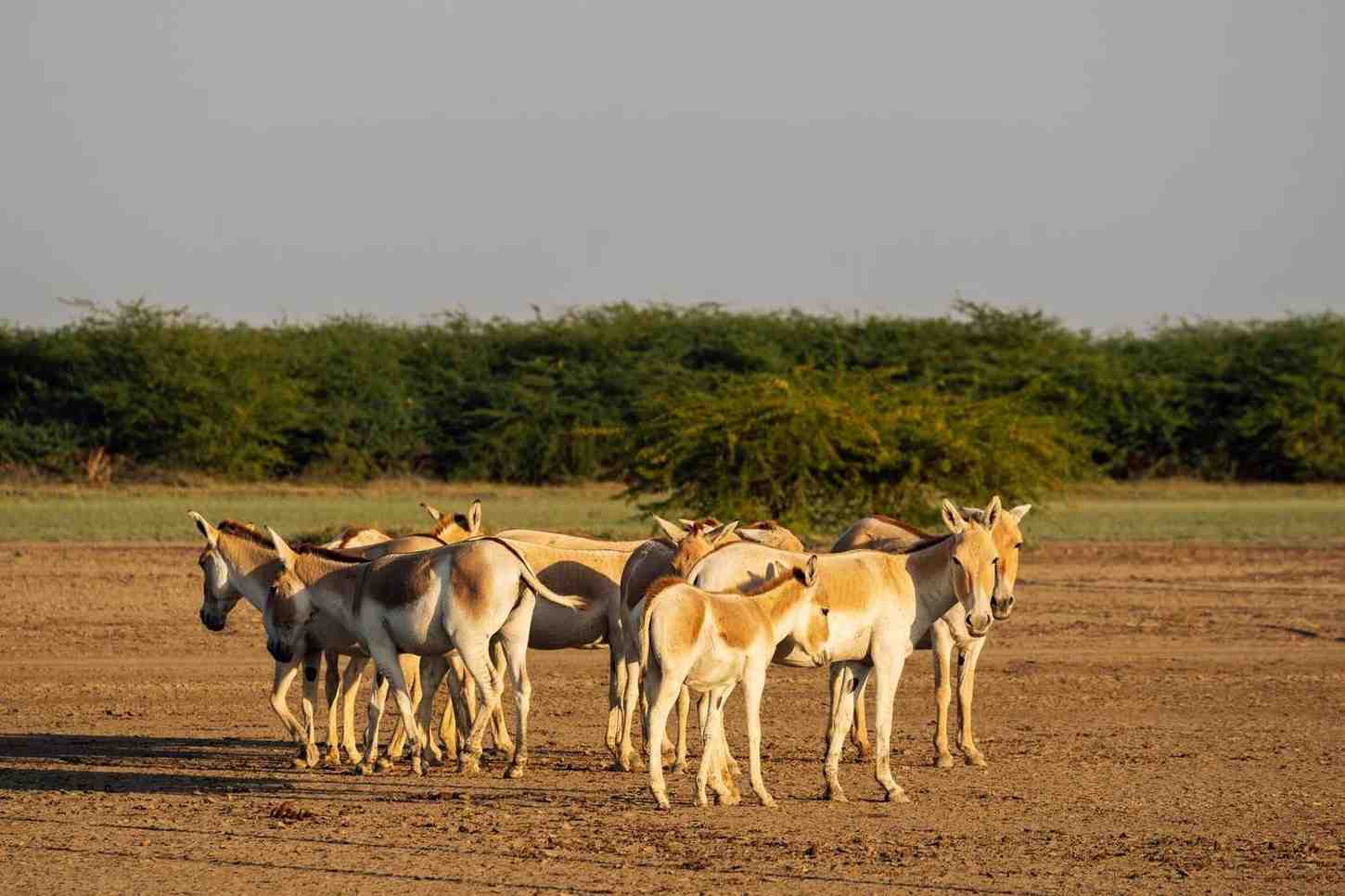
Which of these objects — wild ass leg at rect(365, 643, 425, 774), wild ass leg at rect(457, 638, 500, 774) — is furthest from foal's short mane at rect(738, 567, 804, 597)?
wild ass leg at rect(365, 643, 425, 774)

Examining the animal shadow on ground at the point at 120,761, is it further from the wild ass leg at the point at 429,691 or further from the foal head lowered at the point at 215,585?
the wild ass leg at the point at 429,691

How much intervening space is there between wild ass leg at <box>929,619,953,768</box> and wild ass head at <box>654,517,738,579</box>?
1.71 metres

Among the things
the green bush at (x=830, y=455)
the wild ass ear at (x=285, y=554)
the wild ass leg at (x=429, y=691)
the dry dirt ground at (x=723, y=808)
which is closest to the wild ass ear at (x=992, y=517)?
the dry dirt ground at (x=723, y=808)

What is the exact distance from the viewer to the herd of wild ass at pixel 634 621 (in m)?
11.8

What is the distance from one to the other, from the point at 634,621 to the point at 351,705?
306cm

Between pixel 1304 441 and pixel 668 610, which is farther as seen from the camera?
pixel 1304 441

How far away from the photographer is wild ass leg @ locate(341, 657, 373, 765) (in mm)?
13770

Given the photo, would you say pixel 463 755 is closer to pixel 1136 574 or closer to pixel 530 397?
pixel 1136 574

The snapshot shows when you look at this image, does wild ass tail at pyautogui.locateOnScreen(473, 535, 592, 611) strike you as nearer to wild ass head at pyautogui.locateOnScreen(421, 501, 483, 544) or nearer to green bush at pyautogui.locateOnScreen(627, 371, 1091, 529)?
wild ass head at pyautogui.locateOnScreen(421, 501, 483, 544)

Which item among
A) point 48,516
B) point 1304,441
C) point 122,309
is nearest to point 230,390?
point 122,309

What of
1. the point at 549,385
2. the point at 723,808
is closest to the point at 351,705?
the point at 723,808

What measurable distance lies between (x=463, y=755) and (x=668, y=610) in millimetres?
2896

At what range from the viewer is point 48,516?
125 ft

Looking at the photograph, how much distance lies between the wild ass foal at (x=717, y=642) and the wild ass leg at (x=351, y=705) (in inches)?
109
